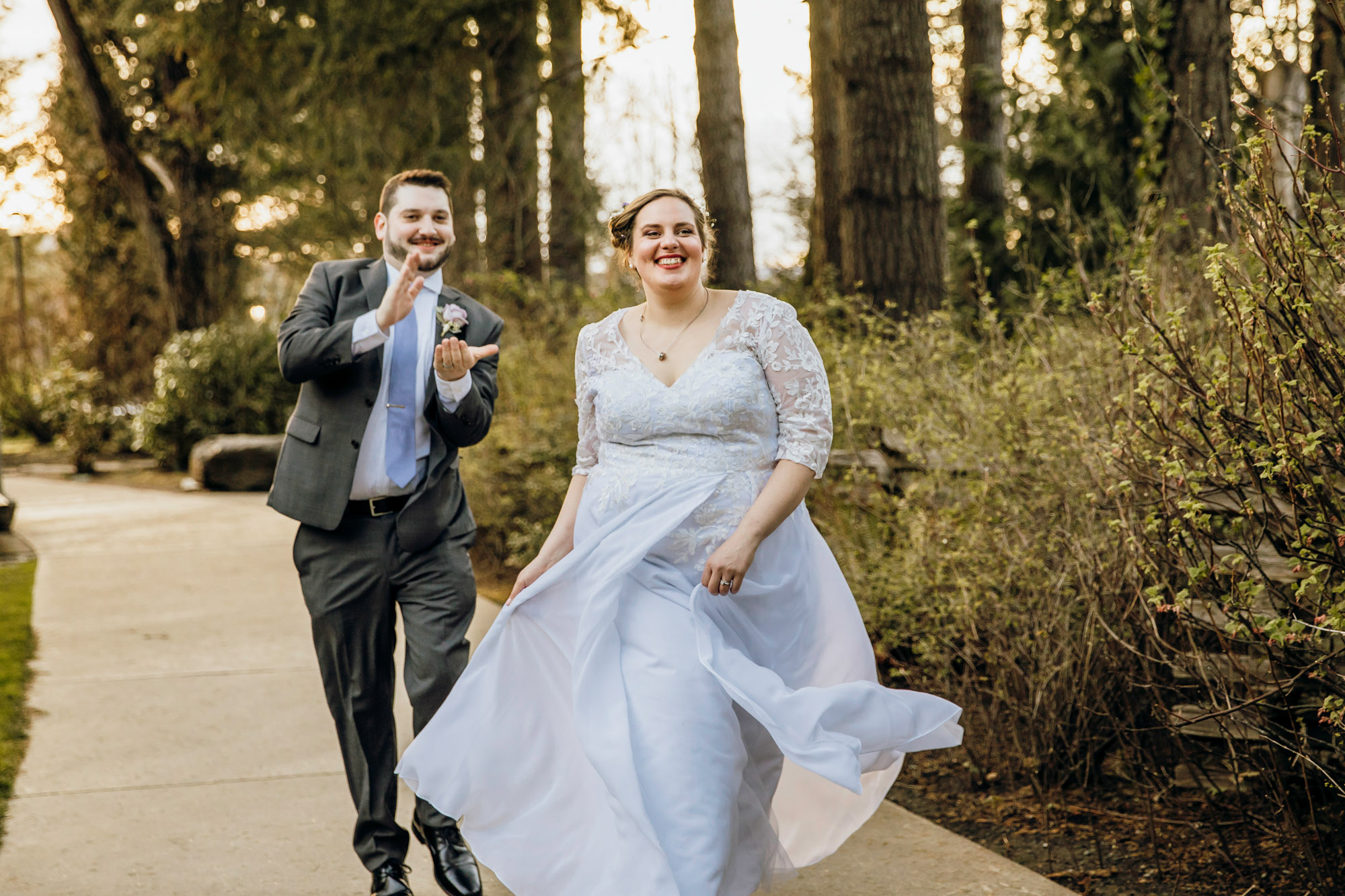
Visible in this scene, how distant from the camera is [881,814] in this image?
4234 mm

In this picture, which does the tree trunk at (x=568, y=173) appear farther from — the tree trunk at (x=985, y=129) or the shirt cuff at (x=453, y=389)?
the shirt cuff at (x=453, y=389)

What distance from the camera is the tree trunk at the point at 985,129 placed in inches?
378

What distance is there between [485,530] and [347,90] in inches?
211

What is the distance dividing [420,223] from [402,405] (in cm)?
56

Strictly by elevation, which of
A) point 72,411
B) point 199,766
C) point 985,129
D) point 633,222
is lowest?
point 199,766

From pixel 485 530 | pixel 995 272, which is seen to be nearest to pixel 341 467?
pixel 485 530

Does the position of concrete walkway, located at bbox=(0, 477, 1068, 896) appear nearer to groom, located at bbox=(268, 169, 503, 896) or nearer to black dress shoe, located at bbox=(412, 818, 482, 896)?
black dress shoe, located at bbox=(412, 818, 482, 896)

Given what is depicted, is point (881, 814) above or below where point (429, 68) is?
below

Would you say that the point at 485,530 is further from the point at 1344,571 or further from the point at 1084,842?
the point at 1344,571

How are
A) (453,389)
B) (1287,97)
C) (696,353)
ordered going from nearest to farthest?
(696,353)
(453,389)
(1287,97)

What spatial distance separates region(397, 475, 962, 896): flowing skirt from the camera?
108 inches

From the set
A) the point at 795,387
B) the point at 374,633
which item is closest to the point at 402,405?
the point at 374,633

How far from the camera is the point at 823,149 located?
33.0 feet

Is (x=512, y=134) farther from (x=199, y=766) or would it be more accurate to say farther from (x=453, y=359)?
(x=453, y=359)
